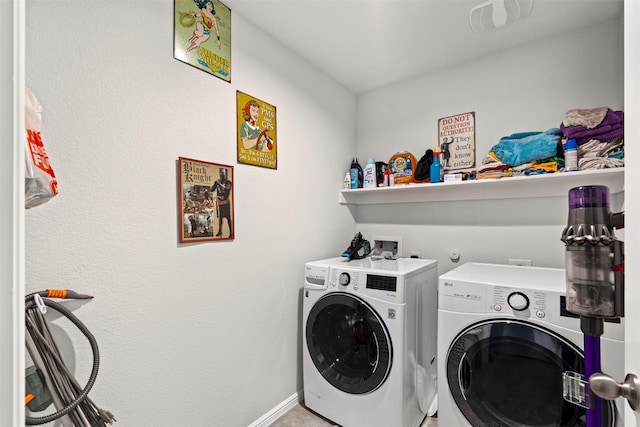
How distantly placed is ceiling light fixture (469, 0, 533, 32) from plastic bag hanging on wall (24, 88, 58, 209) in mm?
2033

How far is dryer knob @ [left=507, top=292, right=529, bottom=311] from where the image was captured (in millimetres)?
1244

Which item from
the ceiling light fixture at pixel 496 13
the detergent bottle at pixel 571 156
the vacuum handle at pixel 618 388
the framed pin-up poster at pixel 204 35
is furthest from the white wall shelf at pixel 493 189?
the vacuum handle at pixel 618 388

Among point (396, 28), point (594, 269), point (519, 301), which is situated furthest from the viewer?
point (396, 28)

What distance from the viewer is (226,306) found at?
1.59 meters

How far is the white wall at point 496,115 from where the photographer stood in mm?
1795

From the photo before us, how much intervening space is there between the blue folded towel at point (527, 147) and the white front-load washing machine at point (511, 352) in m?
0.72

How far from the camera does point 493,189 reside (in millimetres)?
Answer: 2037

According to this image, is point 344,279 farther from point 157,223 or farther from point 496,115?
point 496,115

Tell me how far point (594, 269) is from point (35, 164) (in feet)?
4.43

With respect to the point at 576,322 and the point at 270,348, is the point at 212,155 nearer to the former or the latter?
the point at 270,348

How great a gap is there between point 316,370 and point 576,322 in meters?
1.36

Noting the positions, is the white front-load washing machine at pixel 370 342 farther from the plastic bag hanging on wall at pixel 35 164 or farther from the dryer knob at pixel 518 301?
the plastic bag hanging on wall at pixel 35 164

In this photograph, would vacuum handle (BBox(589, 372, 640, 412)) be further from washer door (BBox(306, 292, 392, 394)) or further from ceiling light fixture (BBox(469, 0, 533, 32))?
ceiling light fixture (BBox(469, 0, 533, 32))

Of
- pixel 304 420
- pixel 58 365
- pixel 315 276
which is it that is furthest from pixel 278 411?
pixel 58 365
